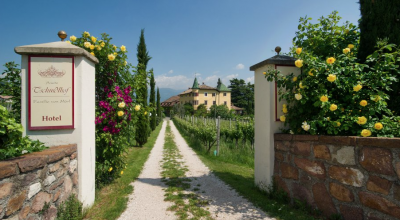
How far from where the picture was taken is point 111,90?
13.9 ft

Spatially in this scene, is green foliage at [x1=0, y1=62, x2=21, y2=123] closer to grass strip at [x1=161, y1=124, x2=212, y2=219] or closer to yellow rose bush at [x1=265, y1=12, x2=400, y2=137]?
grass strip at [x1=161, y1=124, x2=212, y2=219]

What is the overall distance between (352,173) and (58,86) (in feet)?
12.3

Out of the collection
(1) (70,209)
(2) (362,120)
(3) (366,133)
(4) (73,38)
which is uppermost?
(4) (73,38)

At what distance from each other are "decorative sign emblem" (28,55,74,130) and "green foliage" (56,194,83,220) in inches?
37.3

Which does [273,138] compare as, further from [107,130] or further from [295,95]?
[107,130]

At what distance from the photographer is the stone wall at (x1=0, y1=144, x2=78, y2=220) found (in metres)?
1.73

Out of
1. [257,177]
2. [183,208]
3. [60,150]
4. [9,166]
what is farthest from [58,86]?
[257,177]

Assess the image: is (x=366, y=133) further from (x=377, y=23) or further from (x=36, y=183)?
(x=36, y=183)

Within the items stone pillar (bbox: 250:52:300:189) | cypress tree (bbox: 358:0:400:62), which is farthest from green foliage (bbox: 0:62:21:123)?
cypress tree (bbox: 358:0:400:62)

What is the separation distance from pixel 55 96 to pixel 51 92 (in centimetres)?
7

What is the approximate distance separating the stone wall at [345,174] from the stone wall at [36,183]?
3.07m

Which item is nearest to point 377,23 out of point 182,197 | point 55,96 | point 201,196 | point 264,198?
point 264,198

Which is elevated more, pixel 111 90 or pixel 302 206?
pixel 111 90

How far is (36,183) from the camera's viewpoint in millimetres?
2086
